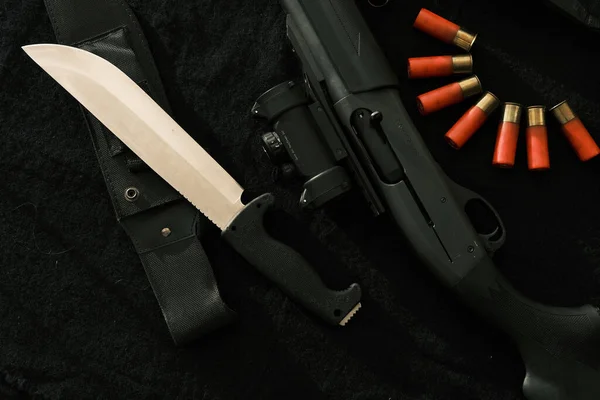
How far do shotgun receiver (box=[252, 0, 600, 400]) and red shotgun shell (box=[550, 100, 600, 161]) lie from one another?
1.33 ft

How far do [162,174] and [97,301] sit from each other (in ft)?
1.65

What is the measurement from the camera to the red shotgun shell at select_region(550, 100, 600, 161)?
2250mm

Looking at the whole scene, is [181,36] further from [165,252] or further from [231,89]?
[165,252]

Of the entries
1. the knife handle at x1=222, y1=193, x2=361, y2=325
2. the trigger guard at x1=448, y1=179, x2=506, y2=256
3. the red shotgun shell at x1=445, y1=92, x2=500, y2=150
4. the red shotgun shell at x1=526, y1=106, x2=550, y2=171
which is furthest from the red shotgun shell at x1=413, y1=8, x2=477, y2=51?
the knife handle at x1=222, y1=193, x2=361, y2=325

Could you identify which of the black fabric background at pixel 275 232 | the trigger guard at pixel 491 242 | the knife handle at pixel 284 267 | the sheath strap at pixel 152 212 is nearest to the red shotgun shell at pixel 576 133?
the black fabric background at pixel 275 232

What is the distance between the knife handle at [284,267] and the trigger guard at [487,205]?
42 cm

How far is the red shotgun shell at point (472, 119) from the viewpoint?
2.26 m

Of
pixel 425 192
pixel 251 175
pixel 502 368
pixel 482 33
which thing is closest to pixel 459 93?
pixel 482 33

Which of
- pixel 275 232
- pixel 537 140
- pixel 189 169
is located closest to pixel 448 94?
pixel 537 140

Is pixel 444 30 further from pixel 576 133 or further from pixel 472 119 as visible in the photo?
pixel 576 133

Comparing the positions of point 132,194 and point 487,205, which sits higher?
point 132,194

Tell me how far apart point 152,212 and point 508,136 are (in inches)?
47.5

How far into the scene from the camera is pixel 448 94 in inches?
89.4

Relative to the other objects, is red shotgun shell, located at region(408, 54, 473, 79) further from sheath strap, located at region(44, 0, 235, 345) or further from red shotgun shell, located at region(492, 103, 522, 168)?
sheath strap, located at region(44, 0, 235, 345)
